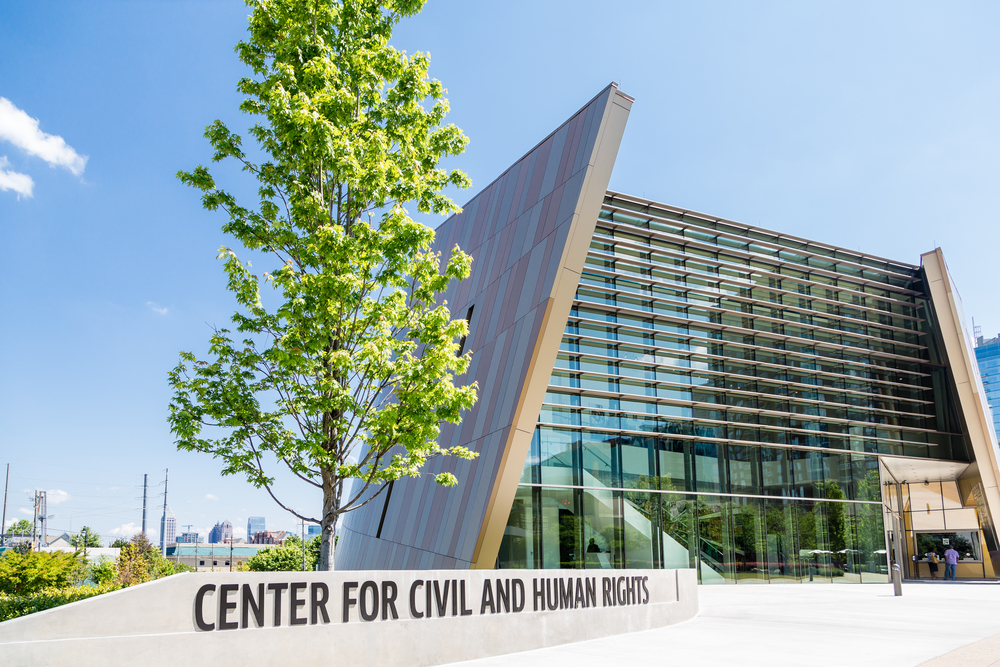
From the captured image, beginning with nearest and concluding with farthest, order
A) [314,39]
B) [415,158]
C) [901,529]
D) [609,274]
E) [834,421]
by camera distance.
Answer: [314,39] → [415,158] → [609,274] → [834,421] → [901,529]

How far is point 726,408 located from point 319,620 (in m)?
18.7

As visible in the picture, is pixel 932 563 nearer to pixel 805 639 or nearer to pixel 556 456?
pixel 556 456

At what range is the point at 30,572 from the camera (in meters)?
27.6

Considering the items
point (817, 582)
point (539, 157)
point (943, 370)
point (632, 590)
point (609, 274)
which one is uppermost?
point (539, 157)

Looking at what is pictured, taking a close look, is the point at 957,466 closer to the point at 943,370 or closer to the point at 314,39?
the point at 943,370

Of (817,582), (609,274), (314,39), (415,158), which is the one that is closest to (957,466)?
(817,582)

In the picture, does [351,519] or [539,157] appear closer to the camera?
[539,157]

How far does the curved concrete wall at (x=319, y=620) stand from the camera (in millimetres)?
6184

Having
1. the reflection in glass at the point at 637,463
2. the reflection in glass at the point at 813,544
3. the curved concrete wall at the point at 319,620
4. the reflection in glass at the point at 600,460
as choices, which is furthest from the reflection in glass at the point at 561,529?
the reflection in glass at the point at 813,544

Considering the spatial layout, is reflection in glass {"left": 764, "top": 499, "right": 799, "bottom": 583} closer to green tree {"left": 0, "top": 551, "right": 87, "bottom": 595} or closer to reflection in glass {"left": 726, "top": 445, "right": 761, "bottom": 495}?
reflection in glass {"left": 726, "top": 445, "right": 761, "bottom": 495}

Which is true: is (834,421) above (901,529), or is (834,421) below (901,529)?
above

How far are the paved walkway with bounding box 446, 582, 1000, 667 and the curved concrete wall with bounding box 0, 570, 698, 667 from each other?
402 mm

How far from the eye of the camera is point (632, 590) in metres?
11.5

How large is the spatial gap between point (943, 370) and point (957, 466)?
13.3 ft
